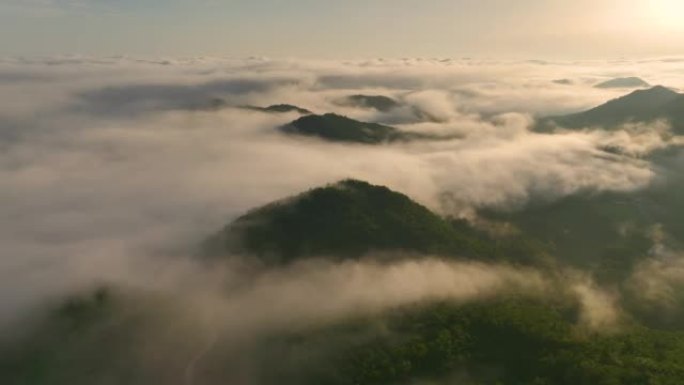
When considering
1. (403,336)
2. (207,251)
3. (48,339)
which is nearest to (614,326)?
(403,336)

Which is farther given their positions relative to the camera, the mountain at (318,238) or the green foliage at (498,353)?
the mountain at (318,238)

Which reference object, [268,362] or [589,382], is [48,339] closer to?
[268,362]

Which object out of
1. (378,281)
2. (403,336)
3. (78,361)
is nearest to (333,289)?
(378,281)

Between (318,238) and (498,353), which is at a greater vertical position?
(318,238)

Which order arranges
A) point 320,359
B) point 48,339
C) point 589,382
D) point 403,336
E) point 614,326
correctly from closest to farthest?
point 589,382 → point 320,359 → point 403,336 → point 48,339 → point 614,326

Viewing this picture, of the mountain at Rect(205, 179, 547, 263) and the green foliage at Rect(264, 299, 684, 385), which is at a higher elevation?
the mountain at Rect(205, 179, 547, 263)

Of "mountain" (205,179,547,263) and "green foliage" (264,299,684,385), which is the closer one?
"green foliage" (264,299,684,385)

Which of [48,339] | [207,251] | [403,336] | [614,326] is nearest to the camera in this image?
[403,336]

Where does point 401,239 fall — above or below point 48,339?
above

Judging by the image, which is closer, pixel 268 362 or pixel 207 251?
pixel 268 362

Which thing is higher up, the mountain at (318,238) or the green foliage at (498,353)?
the mountain at (318,238)

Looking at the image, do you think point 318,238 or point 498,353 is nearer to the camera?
point 498,353
